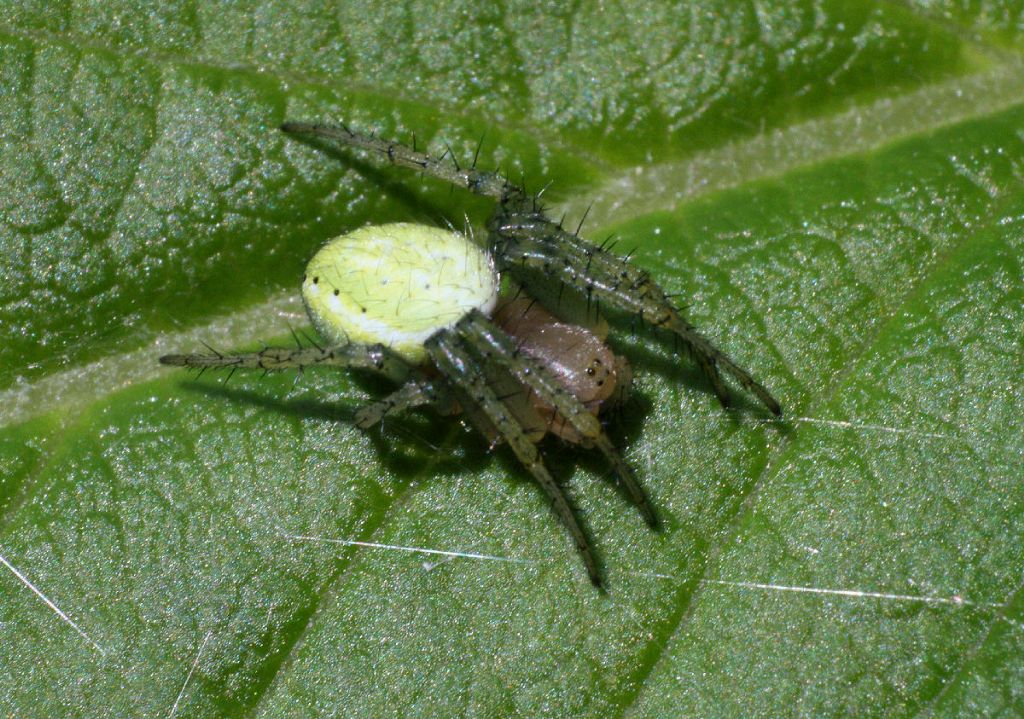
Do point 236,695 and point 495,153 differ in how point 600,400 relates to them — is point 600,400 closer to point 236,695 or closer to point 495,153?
point 495,153

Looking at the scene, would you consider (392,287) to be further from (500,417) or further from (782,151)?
(782,151)

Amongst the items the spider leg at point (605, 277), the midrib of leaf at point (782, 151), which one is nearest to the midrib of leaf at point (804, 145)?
the midrib of leaf at point (782, 151)

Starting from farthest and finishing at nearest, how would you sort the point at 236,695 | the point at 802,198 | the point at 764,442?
the point at 802,198, the point at 764,442, the point at 236,695

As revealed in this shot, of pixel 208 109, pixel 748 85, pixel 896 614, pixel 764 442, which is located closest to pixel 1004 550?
pixel 896 614

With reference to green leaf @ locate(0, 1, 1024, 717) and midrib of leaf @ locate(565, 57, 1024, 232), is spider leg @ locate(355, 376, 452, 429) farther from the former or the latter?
midrib of leaf @ locate(565, 57, 1024, 232)

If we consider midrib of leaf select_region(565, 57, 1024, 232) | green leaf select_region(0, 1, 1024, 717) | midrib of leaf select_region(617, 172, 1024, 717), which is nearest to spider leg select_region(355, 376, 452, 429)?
green leaf select_region(0, 1, 1024, 717)

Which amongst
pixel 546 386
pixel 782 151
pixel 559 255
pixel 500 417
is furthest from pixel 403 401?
pixel 782 151
